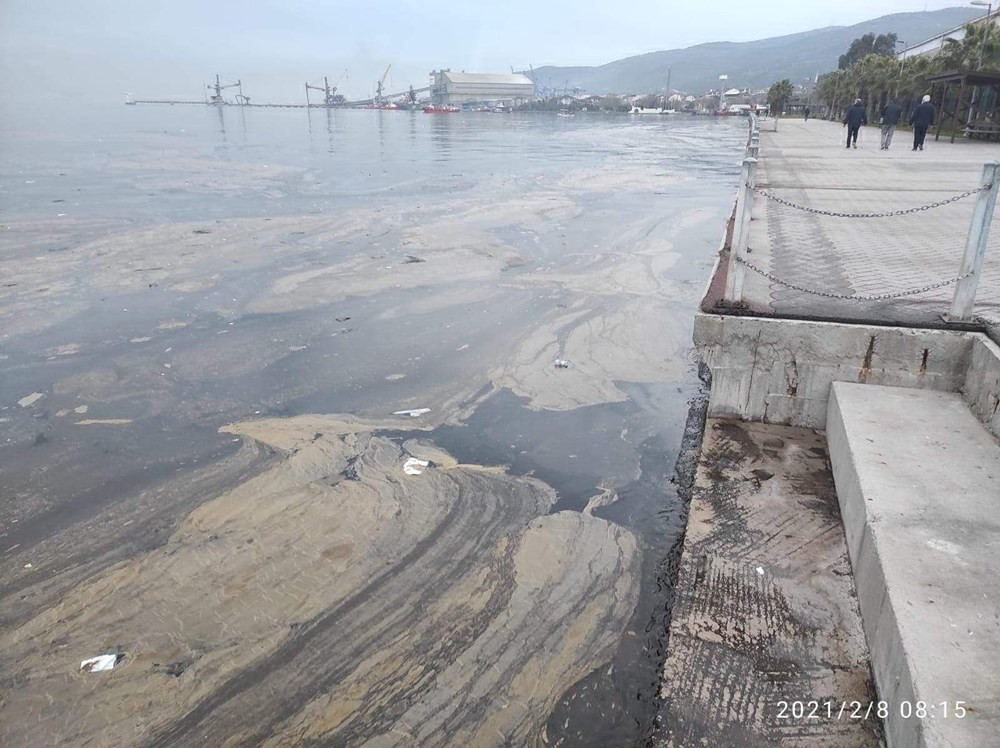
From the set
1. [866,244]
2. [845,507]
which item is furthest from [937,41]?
[845,507]

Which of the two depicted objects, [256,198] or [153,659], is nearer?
[153,659]

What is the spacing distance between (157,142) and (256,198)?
27234mm

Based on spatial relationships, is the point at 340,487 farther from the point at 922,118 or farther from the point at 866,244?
the point at 922,118

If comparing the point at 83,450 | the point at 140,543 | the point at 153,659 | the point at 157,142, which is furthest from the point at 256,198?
the point at 157,142

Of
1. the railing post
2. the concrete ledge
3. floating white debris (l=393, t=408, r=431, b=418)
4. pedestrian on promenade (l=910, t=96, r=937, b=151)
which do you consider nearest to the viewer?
the concrete ledge

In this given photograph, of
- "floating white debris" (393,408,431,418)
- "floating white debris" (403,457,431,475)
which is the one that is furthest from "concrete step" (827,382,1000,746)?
"floating white debris" (393,408,431,418)

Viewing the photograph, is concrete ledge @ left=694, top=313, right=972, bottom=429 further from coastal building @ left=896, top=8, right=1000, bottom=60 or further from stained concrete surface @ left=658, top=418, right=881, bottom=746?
coastal building @ left=896, top=8, right=1000, bottom=60

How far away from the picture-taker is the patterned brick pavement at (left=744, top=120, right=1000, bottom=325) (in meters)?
5.57

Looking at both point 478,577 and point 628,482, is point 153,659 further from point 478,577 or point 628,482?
point 628,482

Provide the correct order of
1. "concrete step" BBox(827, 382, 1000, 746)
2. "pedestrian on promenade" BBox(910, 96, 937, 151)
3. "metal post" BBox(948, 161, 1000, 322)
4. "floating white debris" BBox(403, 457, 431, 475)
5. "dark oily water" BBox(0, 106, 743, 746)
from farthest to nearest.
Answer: "pedestrian on promenade" BBox(910, 96, 937, 151) < "floating white debris" BBox(403, 457, 431, 475) < "metal post" BBox(948, 161, 1000, 322) < "dark oily water" BBox(0, 106, 743, 746) < "concrete step" BBox(827, 382, 1000, 746)

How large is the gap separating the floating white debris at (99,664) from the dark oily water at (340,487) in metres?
0.06

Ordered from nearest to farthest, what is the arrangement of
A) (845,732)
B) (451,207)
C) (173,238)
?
(845,732) < (173,238) < (451,207)

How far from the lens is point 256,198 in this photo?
1731 cm

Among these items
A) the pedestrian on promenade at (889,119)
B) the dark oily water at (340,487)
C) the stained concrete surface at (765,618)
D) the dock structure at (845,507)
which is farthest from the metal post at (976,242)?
the pedestrian on promenade at (889,119)
